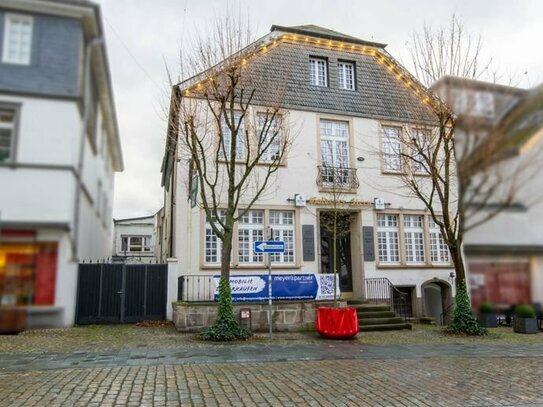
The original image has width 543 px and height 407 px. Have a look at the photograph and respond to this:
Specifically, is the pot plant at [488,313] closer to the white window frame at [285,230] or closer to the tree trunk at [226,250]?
the tree trunk at [226,250]

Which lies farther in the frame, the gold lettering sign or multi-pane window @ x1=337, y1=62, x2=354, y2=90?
multi-pane window @ x1=337, y1=62, x2=354, y2=90

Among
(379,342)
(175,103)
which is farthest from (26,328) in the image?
(379,342)

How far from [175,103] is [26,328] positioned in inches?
387

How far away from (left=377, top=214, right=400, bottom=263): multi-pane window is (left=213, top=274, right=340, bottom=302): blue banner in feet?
14.0

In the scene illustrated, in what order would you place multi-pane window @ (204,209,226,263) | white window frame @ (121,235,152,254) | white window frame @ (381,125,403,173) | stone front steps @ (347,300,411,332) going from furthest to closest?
multi-pane window @ (204,209,226,263) < stone front steps @ (347,300,411,332) < white window frame @ (381,125,403,173) < white window frame @ (121,235,152,254)

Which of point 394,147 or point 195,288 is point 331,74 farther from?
point 195,288

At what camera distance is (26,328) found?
1.42 m

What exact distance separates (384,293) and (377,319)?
285 centimetres

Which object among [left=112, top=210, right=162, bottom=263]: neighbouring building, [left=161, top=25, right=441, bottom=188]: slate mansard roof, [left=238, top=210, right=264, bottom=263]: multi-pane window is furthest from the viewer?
[left=161, top=25, right=441, bottom=188]: slate mansard roof

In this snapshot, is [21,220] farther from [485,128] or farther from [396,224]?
[396,224]

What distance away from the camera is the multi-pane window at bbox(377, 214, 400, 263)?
61.9ft

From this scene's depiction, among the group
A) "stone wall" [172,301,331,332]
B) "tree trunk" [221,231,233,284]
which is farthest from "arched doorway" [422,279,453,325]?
"tree trunk" [221,231,233,284]

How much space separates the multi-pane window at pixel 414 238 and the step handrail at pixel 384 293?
1473 millimetres

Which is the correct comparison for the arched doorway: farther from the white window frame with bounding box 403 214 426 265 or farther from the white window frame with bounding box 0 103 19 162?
the white window frame with bounding box 0 103 19 162
